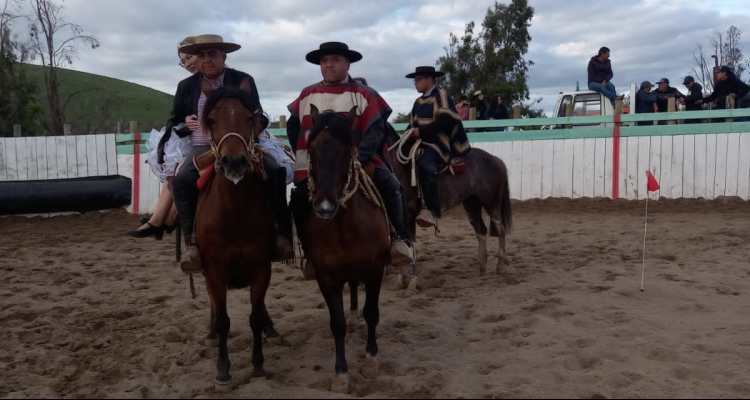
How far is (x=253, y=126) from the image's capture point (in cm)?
409

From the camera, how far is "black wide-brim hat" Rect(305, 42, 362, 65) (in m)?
4.62

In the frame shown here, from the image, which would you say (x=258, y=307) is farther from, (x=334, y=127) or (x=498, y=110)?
(x=498, y=110)

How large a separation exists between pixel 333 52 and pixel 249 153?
121 cm

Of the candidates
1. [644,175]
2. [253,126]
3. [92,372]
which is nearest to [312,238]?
[253,126]

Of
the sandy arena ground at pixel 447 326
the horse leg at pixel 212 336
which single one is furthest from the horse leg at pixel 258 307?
the horse leg at pixel 212 336

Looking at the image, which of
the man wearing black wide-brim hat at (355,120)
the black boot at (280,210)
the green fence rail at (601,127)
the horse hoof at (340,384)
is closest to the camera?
the horse hoof at (340,384)

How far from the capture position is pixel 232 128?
3850 millimetres

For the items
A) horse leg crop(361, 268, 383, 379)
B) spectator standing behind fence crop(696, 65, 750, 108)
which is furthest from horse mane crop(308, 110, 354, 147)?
spectator standing behind fence crop(696, 65, 750, 108)

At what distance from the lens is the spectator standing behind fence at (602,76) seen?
1451cm

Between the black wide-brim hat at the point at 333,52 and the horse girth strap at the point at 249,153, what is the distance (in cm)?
91

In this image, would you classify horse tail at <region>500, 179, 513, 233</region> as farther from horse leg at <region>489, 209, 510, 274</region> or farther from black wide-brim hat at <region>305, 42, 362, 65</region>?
black wide-brim hat at <region>305, 42, 362, 65</region>

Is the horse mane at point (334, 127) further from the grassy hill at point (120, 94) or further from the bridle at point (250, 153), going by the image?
the grassy hill at point (120, 94)

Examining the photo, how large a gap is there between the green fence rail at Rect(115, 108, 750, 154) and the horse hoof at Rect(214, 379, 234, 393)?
1048cm

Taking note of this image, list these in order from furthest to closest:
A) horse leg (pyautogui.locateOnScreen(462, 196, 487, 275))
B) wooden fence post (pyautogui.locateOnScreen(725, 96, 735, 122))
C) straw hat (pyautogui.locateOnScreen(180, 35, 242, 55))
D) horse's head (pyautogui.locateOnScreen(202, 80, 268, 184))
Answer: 1. wooden fence post (pyautogui.locateOnScreen(725, 96, 735, 122))
2. horse leg (pyautogui.locateOnScreen(462, 196, 487, 275))
3. straw hat (pyautogui.locateOnScreen(180, 35, 242, 55))
4. horse's head (pyautogui.locateOnScreen(202, 80, 268, 184))
